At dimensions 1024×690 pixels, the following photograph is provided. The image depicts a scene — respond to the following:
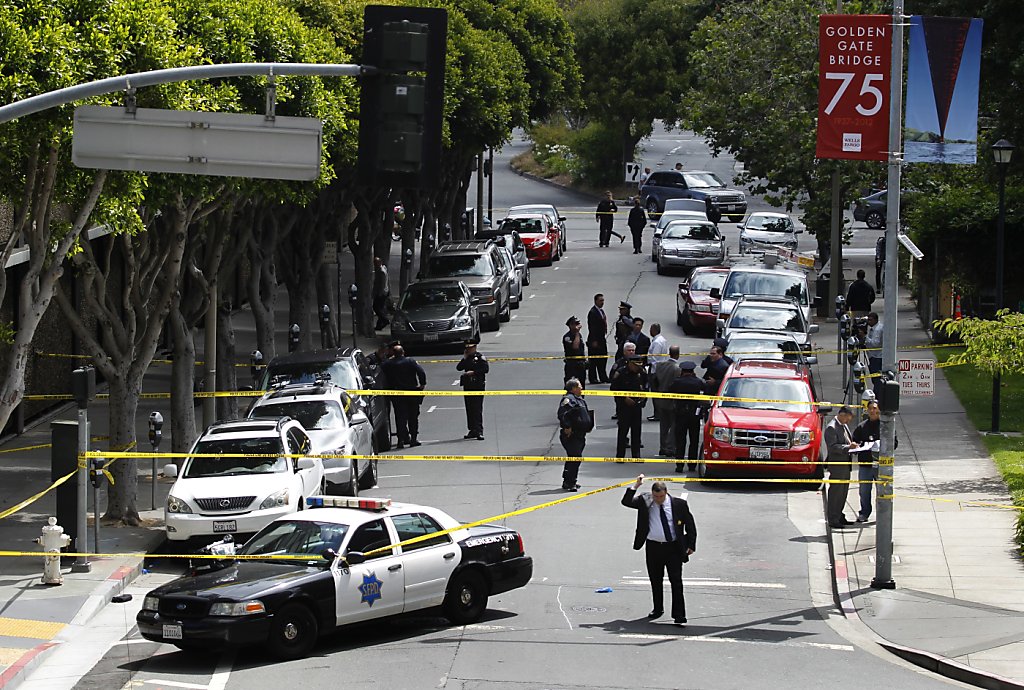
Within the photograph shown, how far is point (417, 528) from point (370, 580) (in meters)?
1.00

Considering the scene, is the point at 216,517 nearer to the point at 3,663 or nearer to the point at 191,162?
the point at 3,663

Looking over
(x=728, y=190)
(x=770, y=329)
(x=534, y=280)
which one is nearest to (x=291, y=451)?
(x=770, y=329)

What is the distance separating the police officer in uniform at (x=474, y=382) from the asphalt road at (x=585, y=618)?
34cm

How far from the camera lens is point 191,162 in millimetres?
12000

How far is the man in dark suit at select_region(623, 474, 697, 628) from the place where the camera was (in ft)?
52.3

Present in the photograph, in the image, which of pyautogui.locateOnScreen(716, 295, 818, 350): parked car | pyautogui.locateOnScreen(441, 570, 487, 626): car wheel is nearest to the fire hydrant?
pyautogui.locateOnScreen(441, 570, 487, 626): car wheel

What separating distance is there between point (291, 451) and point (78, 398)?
3115mm

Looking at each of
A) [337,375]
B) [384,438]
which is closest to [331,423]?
[337,375]

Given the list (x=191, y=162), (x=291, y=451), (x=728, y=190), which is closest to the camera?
(x=191, y=162)

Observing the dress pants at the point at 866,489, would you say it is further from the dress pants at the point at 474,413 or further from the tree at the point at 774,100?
the tree at the point at 774,100

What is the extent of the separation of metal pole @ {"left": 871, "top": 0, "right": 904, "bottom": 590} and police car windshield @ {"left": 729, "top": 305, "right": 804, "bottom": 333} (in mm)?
12518

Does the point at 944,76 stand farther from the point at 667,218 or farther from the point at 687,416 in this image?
the point at 667,218

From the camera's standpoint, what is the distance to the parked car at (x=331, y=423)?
21562 mm

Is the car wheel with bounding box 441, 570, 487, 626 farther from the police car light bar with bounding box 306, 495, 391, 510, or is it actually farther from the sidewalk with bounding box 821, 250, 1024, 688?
the sidewalk with bounding box 821, 250, 1024, 688
